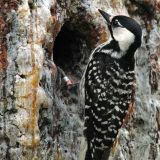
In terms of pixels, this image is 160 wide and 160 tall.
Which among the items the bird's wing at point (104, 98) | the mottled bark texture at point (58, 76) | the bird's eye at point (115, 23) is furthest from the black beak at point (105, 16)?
the bird's wing at point (104, 98)

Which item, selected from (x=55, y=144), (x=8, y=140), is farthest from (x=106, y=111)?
(x=8, y=140)

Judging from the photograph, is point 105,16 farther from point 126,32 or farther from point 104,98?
point 104,98

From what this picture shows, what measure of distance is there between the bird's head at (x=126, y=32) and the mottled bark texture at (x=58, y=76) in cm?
40

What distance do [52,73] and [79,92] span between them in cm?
49

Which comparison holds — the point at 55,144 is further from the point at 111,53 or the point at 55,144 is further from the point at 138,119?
the point at 138,119

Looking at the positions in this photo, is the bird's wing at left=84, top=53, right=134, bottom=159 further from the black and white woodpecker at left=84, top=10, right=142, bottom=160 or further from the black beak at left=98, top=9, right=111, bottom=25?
the black beak at left=98, top=9, right=111, bottom=25

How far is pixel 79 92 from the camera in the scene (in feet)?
18.5

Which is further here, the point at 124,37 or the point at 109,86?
the point at 124,37

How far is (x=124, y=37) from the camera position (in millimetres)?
5387

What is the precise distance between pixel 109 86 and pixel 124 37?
0.46 metres

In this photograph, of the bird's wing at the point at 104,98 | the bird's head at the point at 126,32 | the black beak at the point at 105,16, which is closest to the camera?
the bird's wing at the point at 104,98

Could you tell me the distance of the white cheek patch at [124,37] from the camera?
538 cm

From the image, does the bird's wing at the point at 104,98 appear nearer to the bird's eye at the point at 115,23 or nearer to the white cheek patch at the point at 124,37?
the white cheek patch at the point at 124,37

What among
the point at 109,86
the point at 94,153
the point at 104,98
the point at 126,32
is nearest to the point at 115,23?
the point at 126,32
